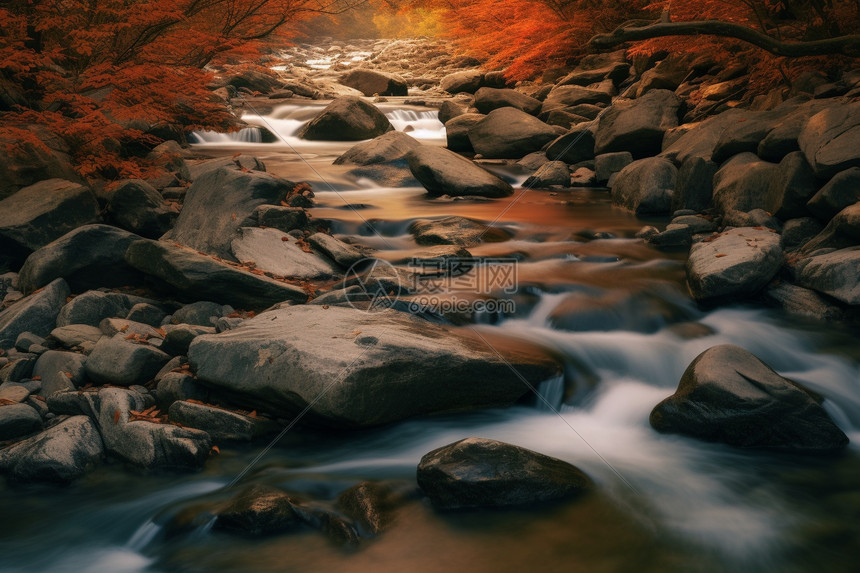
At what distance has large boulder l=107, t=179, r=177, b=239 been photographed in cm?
792

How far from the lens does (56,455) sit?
13.8 ft

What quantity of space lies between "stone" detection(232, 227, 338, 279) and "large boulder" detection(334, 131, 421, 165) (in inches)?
195

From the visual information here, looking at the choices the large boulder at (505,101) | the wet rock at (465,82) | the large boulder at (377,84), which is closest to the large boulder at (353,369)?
the large boulder at (505,101)

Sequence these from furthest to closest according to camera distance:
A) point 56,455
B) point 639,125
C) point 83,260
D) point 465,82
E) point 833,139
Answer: point 465,82 < point 639,125 < point 833,139 < point 83,260 < point 56,455

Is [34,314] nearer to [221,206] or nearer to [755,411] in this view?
[221,206]

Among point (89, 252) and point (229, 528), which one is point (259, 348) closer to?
point (229, 528)

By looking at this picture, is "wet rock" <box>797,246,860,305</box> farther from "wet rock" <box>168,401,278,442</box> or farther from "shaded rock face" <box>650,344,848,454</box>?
"wet rock" <box>168,401,278,442</box>

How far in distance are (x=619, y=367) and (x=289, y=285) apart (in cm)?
323

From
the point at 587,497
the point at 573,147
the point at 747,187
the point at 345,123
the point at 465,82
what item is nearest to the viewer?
the point at 587,497

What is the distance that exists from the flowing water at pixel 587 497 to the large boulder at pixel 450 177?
4.10 m

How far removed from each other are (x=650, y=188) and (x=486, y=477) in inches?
276

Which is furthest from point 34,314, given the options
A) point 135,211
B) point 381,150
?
point 381,150

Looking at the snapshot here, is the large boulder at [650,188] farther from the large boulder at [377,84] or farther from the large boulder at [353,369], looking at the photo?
the large boulder at [377,84]

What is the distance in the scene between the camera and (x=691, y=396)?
15.0ft
